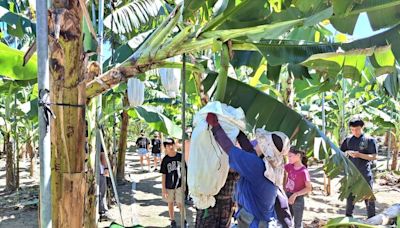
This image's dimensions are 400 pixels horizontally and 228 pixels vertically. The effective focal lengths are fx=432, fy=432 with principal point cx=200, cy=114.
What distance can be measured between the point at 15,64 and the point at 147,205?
5.36 meters

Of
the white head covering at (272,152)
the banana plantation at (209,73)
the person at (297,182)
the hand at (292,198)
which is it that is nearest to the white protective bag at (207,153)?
the banana plantation at (209,73)

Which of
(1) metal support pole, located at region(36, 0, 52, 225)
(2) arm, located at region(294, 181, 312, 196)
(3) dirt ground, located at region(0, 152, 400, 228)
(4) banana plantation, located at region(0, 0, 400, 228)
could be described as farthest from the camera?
(3) dirt ground, located at region(0, 152, 400, 228)

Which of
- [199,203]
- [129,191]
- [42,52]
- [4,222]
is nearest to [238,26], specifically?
[199,203]

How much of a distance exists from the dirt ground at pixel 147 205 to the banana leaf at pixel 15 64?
12.2ft

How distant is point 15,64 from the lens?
10.9 ft

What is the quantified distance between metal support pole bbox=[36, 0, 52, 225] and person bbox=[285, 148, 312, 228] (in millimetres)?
3256

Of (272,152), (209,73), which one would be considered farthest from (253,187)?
(209,73)

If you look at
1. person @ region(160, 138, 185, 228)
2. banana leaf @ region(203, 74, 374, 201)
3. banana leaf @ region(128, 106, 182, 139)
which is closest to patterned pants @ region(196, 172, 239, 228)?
banana leaf @ region(203, 74, 374, 201)

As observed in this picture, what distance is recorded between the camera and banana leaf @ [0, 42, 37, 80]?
10.4ft

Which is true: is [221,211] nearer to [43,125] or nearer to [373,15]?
[373,15]

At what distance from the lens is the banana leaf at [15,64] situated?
3.18 metres

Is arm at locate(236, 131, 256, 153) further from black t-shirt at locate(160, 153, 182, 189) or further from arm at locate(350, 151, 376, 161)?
black t-shirt at locate(160, 153, 182, 189)

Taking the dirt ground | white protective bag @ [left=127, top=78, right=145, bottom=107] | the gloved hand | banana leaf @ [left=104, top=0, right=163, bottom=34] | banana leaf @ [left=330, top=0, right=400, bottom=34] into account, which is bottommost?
the dirt ground

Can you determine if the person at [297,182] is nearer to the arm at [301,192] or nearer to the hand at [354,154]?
the arm at [301,192]
